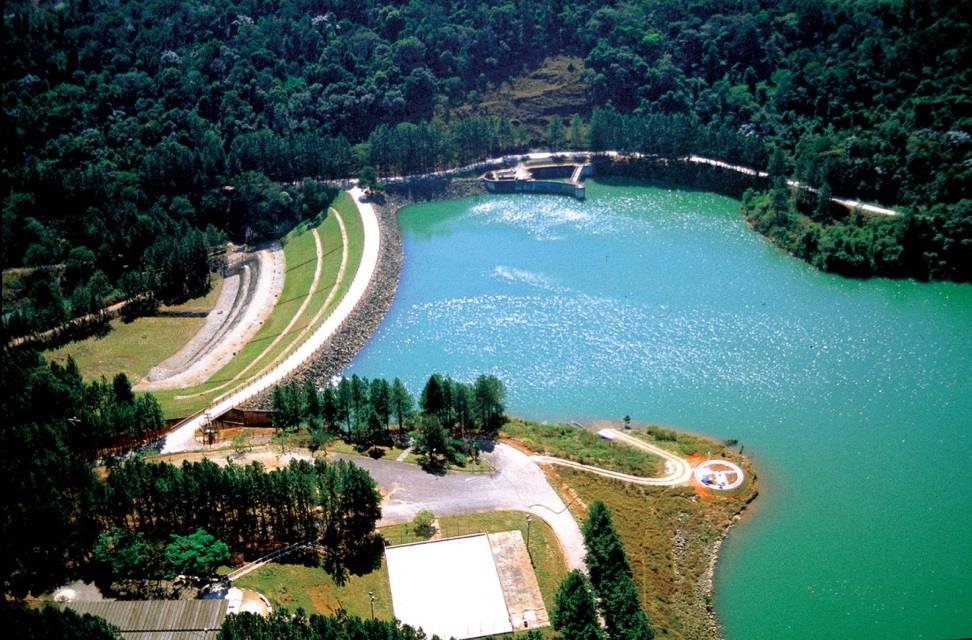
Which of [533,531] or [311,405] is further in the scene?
[311,405]

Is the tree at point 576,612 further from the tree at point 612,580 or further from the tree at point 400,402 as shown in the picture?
the tree at point 400,402

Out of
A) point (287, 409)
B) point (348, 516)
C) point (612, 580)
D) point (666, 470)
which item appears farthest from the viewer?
point (287, 409)

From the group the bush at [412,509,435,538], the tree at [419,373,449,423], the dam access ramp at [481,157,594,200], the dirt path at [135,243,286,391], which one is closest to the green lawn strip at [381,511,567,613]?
the bush at [412,509,435,538]

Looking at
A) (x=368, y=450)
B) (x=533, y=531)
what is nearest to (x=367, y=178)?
(x=368, y=450)

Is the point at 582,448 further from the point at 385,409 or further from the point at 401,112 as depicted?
the point at 401,112

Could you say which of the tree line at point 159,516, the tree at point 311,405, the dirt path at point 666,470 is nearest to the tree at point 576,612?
the tree line at point 159,516

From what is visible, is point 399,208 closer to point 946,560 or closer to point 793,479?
point 793,479
